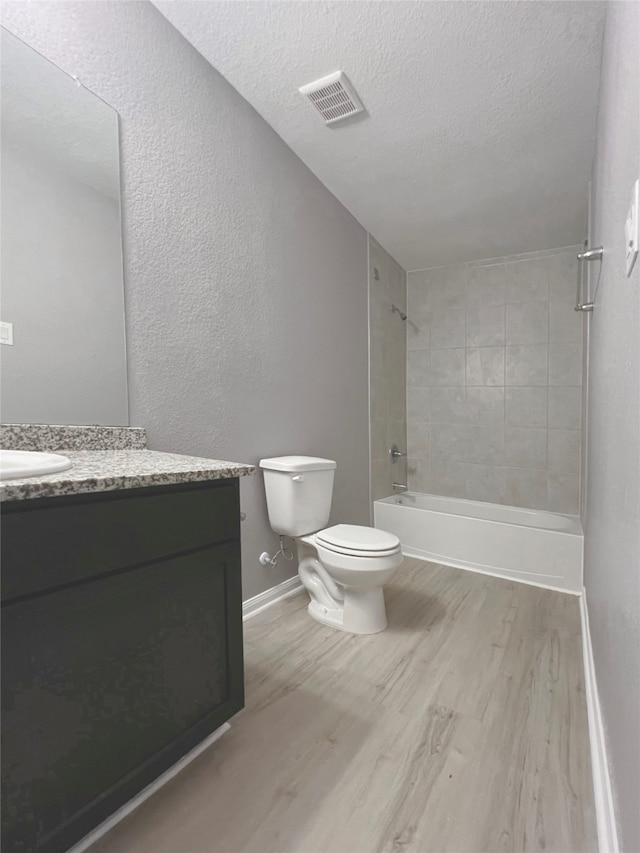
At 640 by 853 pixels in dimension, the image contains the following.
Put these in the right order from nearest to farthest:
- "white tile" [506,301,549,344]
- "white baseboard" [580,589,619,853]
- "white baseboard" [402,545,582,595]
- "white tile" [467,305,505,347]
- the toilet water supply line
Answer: "white baseboard" [580,589,619,853] → the toilet water supply line → "white baseboard" [402,545,582,595] → "white tile" [506,301,549,344] → "white tile" [467,305,505,347]

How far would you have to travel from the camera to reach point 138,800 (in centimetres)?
104

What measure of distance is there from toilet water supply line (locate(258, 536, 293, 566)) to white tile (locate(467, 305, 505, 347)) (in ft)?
7.80

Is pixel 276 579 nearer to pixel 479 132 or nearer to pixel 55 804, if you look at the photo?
pixel 55 804

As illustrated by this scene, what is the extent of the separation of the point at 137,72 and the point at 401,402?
2.83 metres

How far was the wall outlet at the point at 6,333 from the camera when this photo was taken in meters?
1.15

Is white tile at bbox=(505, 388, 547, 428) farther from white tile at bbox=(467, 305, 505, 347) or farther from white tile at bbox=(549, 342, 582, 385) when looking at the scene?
white tile at bbox=(467, 305, 505, 347)

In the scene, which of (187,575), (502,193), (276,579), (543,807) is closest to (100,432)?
(187,575)

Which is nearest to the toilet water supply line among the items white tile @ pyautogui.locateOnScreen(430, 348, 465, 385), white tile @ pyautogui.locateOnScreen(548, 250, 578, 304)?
white tile @ pyautogui.locateOnScreen(430, 348, 465, 385)

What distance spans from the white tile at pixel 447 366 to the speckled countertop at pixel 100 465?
2.81 m

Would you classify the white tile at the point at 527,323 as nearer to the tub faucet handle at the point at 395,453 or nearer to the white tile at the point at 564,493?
the white tile at the point at 564,493

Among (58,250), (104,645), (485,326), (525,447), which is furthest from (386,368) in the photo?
(104,645)

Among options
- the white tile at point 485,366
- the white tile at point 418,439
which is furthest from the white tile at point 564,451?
the white tile at point 418,439

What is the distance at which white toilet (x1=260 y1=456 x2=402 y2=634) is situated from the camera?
181cm

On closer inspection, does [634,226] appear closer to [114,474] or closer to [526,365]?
[114,474]
